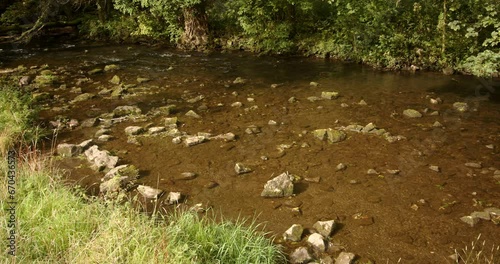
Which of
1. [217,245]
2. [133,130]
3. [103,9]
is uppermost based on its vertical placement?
[103,9]

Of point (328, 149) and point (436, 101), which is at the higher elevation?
point (436, 101)

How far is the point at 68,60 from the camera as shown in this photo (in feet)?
54.9

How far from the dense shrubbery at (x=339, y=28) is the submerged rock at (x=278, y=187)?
18.2 feet

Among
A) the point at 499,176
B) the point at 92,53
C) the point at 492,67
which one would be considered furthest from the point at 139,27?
the point at 499,176

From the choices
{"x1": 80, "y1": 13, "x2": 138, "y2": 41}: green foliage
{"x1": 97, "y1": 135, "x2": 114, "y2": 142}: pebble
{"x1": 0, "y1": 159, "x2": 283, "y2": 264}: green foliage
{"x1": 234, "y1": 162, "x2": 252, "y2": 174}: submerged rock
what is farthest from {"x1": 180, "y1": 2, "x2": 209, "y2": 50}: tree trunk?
{"x1": 0, "y1": 159, "x2": 283, "y2": 264}: green foliage

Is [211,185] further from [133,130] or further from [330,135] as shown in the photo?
[133,130]

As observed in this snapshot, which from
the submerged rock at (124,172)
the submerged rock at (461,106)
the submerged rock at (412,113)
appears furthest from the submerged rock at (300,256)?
the submerged rock at (461,106)

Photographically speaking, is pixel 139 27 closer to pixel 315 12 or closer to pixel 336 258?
pixel 315 12

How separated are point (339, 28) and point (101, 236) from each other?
12997mm

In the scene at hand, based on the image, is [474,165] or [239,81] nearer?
[474,165]

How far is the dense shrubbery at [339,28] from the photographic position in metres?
12.5

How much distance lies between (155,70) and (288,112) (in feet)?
22.3

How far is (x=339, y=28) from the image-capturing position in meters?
15.0

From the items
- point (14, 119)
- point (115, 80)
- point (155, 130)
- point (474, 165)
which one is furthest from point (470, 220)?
point (115, 80)
